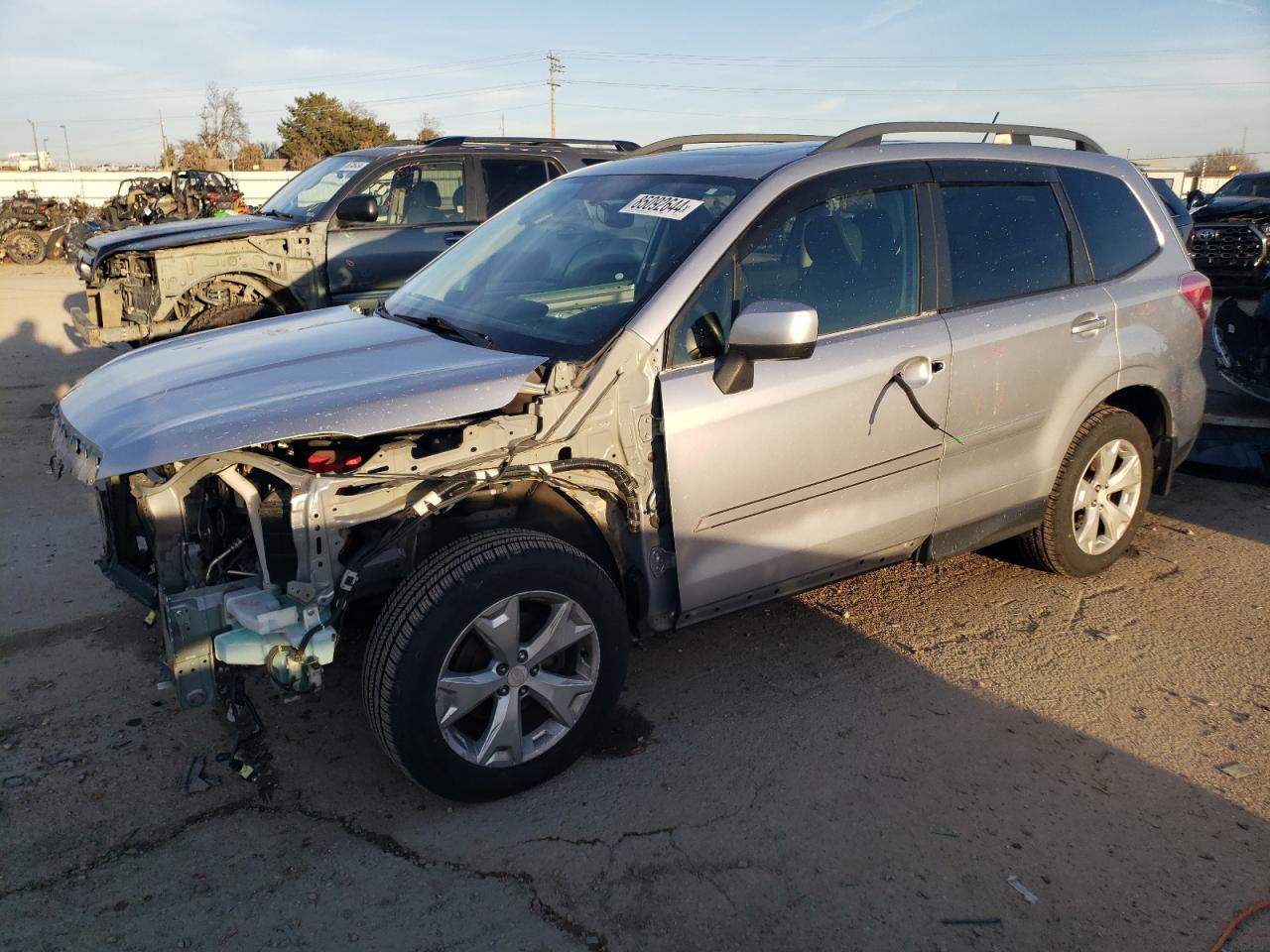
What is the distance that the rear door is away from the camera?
12.5 ft

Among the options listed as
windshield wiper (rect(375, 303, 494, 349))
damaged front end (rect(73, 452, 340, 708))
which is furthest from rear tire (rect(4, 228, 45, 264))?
damaged front end (rect(73, 452, 340, 708))

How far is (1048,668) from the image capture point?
385 cm

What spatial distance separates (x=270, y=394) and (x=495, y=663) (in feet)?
3.54

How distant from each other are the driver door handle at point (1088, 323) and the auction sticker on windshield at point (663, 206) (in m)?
1.80

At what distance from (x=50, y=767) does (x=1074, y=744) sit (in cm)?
350

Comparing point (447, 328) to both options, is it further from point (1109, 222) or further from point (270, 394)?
point (1109, 222)

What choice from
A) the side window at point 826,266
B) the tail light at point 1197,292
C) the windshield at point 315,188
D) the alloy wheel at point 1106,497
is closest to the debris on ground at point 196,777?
the side window at point 826,266

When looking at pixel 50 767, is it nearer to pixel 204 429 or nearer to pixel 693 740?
pixel 204 429

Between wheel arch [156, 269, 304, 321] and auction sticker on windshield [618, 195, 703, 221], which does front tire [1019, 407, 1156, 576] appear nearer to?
auction sticker on windshield [618, 195, 703, 221]

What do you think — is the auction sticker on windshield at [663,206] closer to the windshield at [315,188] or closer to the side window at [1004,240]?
the side window at [1004,240]

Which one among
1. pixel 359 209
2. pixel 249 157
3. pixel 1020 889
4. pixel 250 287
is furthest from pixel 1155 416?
pixel 249 157

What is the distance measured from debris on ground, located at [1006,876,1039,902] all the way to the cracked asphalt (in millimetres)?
18

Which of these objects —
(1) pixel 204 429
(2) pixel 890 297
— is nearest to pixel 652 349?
(2) pixel 890 297

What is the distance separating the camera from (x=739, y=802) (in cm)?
303
